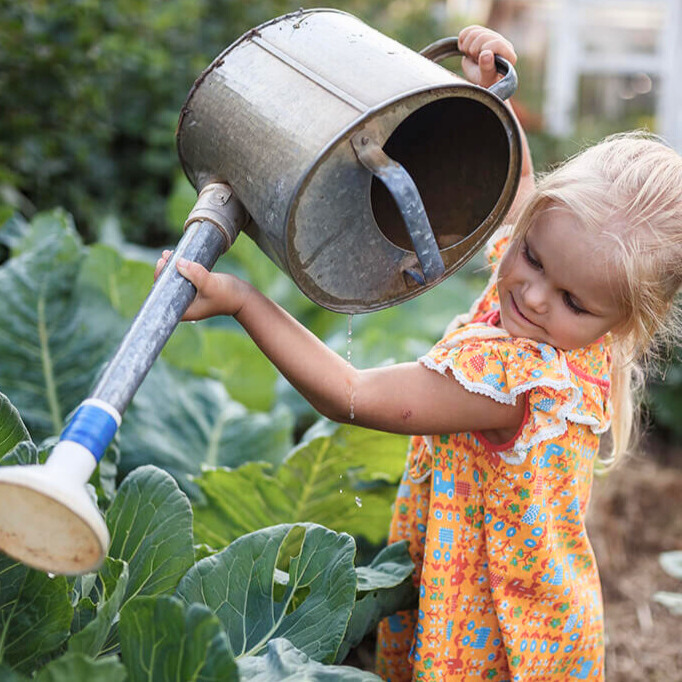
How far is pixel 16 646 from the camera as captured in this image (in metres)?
1.42

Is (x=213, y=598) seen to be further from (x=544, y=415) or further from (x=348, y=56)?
(x=348, y=56)

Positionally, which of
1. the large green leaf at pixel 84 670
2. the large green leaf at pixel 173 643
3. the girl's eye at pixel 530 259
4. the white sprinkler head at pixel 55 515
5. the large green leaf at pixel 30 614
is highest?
the white sprinkler head at pixel 55 515

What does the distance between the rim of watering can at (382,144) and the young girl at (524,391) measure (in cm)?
6

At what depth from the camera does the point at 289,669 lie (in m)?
1.36

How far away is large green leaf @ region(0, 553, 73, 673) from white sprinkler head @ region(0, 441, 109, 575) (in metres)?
0.31

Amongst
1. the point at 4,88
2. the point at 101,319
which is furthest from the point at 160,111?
the point at 101,319

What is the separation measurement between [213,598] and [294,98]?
0.79m

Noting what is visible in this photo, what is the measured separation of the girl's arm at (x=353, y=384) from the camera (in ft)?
4.53

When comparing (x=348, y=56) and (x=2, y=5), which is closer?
(x=348, y=56)

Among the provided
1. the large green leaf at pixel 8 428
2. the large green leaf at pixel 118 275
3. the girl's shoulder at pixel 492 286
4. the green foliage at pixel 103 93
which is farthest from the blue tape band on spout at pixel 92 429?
the green foliage at pixel 103 93

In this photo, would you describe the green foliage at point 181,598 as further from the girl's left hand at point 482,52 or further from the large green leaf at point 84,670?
the girl's left hand at point 482,52

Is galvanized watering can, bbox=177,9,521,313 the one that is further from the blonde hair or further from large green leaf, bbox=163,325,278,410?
large green leaf, bbox=163,325,278,410

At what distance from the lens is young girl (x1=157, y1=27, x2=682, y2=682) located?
4.77 ft

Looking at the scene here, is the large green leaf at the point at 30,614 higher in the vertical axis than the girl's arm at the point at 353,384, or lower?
lower
